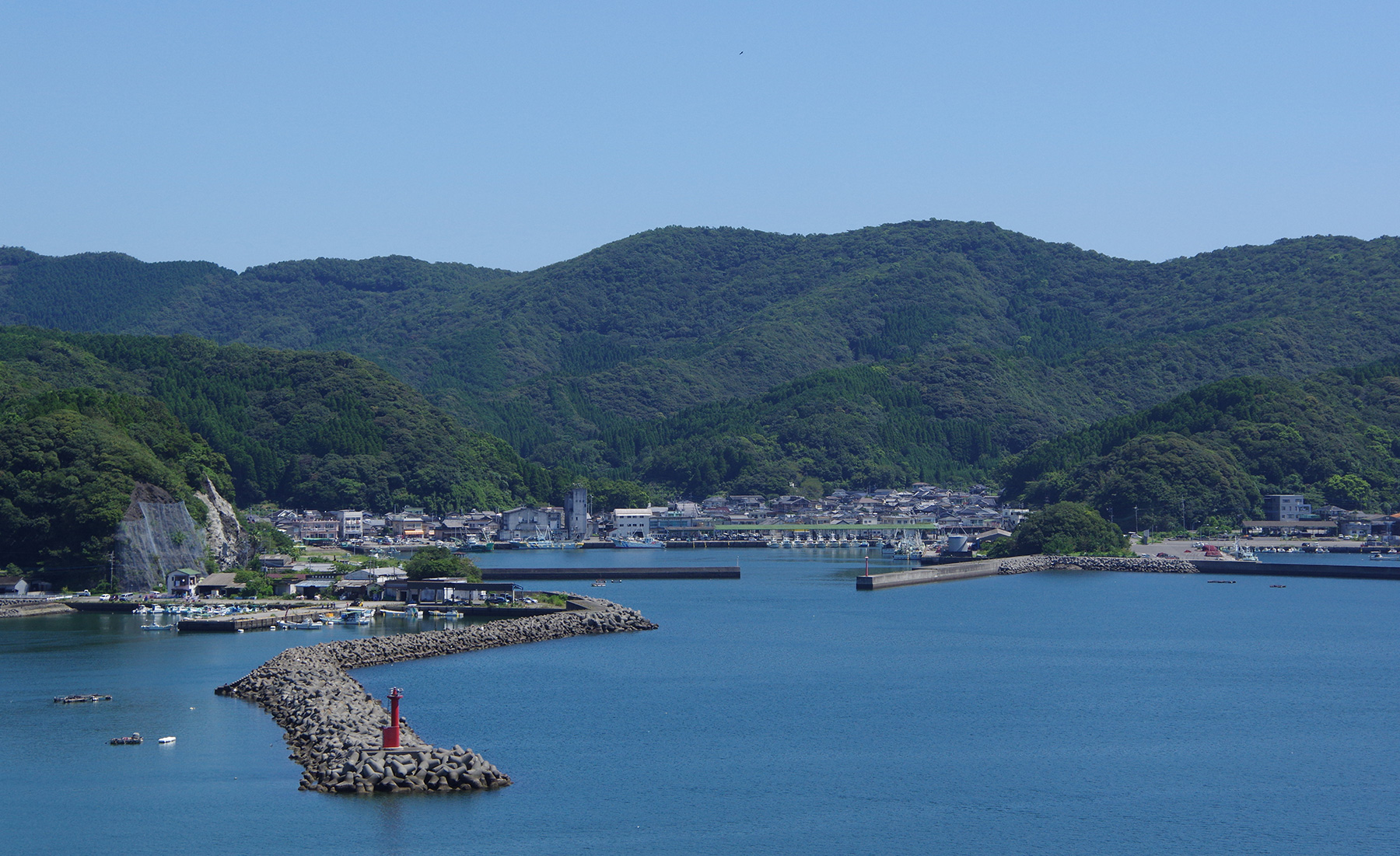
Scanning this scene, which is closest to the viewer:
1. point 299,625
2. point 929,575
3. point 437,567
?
point 299,625

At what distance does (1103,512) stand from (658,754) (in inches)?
2980

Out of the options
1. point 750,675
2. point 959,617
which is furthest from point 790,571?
point 750,675

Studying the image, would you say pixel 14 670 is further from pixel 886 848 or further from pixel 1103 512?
pixel 1103 512

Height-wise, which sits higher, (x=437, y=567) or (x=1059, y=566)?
(x=437, y=567)

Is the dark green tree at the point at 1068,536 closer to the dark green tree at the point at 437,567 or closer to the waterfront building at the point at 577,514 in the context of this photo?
the dark green tree at the point at 437,567

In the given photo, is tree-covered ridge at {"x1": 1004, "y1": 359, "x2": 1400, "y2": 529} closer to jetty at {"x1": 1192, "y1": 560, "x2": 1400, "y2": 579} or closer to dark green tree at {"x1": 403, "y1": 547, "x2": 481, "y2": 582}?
jetty at {"x1": 1192, "y1": 560, "x2": 1400, "y2": 579}

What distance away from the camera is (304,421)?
4483 inches

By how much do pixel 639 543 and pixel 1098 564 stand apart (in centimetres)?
4041

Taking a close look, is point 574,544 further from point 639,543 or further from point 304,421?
point 304,421

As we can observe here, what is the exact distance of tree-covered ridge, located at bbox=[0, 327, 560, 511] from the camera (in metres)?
108

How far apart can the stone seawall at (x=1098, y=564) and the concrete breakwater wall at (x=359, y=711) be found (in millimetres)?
37920

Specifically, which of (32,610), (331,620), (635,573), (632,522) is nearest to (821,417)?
(632,522)

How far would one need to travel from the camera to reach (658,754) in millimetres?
25031

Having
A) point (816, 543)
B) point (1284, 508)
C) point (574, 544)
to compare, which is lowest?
point (816, 543)
